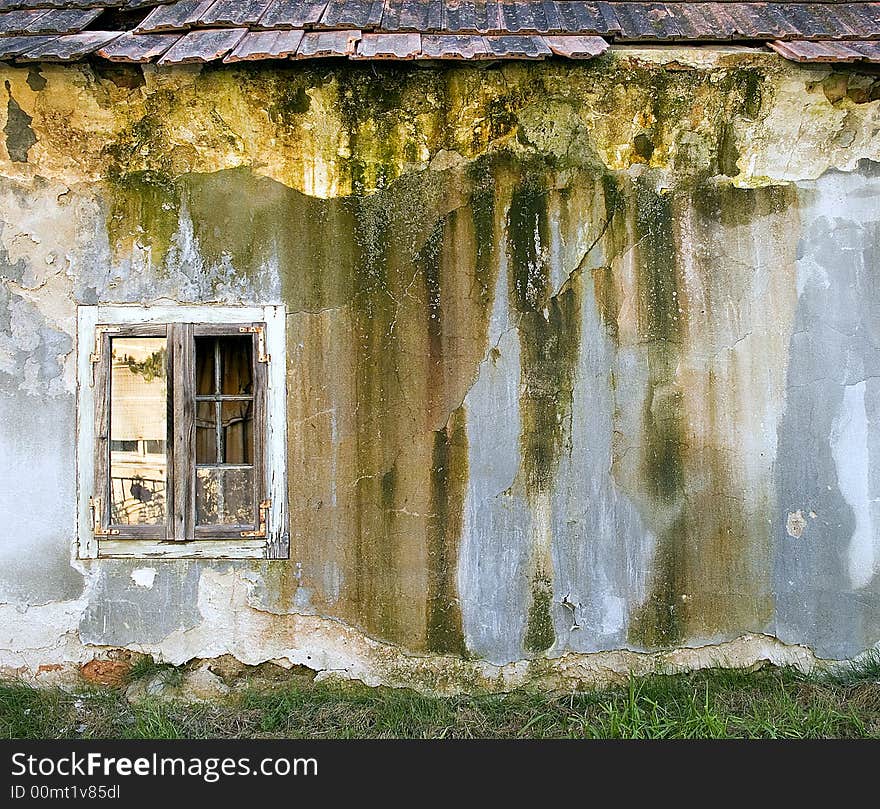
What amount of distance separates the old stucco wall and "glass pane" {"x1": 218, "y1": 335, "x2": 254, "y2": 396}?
25 centimetres

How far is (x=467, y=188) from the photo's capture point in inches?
162

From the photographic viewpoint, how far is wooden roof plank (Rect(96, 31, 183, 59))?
3.66 metres

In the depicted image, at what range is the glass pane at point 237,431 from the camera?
420 centimetres

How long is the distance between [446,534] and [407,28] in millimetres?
2346

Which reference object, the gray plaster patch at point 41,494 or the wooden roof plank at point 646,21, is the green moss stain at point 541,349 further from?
the gray plaster patch at point 41,494

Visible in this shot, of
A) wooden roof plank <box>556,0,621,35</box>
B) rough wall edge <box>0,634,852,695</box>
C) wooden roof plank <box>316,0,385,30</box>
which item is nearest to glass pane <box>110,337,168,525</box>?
rough wall edge <box>0,634,852,695</box>

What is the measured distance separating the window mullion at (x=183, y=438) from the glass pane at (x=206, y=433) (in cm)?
13

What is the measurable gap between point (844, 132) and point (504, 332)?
1.89 m

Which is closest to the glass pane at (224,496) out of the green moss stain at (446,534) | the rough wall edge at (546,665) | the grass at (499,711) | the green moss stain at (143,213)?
the rough wall edge at (546,665)

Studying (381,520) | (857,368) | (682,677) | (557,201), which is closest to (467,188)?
(557,201)

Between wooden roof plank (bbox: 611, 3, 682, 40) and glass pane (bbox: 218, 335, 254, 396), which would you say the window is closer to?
glass pane (bbox: 218, 335, 254, 396)

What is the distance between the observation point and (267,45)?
372 centimetres

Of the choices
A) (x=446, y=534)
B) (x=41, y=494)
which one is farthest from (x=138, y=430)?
(x=446, y=534)

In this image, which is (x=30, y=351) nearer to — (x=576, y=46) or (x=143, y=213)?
(x=143, y=213)
